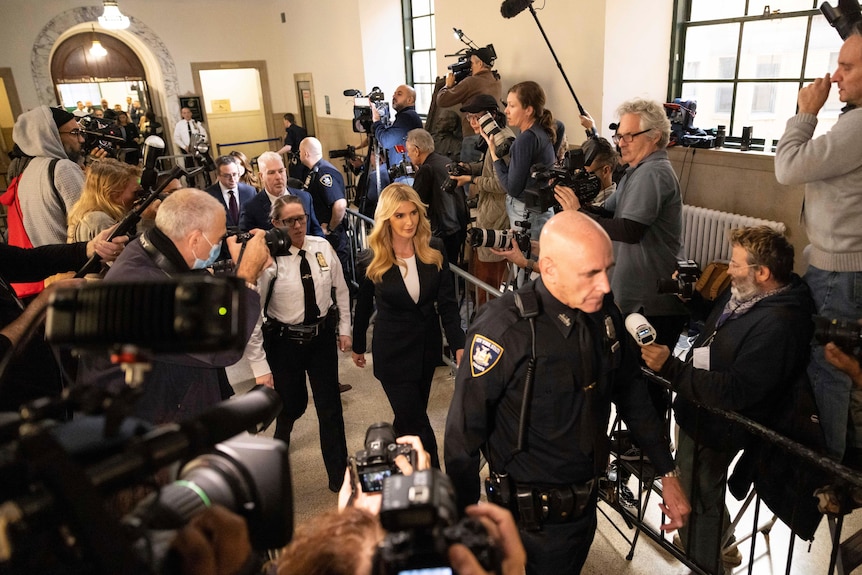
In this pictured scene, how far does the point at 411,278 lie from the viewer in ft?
9.11

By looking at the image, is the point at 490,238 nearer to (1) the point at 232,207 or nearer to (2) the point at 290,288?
(2) the point at 290,288

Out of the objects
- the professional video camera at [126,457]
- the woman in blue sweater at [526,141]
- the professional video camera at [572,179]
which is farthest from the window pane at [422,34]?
the professional video camera at [126,457]

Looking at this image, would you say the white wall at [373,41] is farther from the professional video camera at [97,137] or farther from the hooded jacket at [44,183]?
the hooded jacket at [44,183]

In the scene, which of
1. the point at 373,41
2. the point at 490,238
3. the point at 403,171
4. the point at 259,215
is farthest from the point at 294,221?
the point at 373,41

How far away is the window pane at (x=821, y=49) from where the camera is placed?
404 cm

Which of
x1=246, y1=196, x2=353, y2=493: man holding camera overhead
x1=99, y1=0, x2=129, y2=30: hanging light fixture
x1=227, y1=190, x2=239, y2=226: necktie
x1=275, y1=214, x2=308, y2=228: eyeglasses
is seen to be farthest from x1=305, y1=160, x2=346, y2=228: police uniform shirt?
x1=99, y1=0, x2=129, y2=30: hanging light fixture

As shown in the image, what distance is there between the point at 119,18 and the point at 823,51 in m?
10.3

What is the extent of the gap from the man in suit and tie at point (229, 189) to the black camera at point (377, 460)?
133 inches

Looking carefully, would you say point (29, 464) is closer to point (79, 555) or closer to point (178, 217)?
point (79, 555)

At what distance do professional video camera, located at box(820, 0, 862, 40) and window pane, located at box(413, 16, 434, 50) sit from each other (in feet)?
23.2

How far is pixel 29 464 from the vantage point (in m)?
0.63

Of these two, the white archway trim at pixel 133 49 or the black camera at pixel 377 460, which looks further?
the white archway trim at pixel 133 49

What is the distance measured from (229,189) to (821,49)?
4432mm

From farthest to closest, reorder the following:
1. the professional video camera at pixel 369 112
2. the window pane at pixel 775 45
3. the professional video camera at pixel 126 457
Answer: the professional video camera at pixel 369 112 < the window pane at pixel 775 45 < the professional video camera at pixel 126 457
